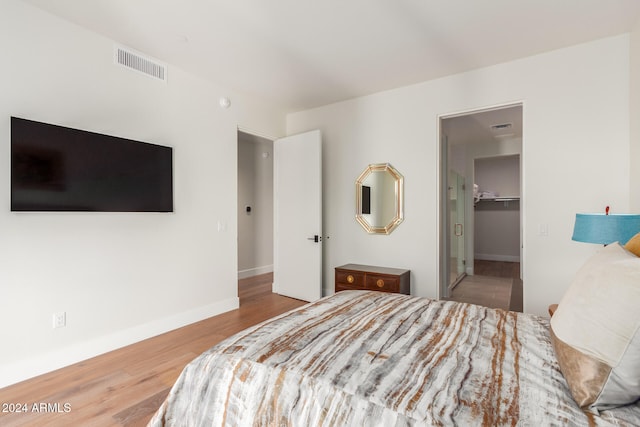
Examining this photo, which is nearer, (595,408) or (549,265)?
(595,408)

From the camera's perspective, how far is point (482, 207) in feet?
26.4

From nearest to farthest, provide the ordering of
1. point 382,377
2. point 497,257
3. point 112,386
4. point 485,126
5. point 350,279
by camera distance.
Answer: point 382,377
point 112,386
point 350,279
point 485,126
point 497,257

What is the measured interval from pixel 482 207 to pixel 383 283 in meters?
5.84

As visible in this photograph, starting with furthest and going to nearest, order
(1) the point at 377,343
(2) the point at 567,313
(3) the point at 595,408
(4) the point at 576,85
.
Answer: (4) the point at 576,85 → (1) the point at 377,343 → (2) the point at 567,313 → (3) the point at 595,408

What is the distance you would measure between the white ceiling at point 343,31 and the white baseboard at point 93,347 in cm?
255

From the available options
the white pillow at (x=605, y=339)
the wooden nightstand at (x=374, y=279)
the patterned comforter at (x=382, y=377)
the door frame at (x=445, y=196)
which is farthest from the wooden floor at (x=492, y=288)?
the white pillow at (x=605, y=339)

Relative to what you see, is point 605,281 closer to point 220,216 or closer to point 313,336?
point 313,336

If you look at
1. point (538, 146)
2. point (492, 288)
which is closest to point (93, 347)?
point (538, 146)

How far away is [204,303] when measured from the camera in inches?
139

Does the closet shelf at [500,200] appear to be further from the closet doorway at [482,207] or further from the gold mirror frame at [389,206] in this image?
the gold mirror frame at [389,206]

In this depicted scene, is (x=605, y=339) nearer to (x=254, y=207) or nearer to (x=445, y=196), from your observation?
(x=445, y=196)

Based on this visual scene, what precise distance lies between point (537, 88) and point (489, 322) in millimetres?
2486

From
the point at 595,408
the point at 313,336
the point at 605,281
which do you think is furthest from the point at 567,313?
the point at 313,336

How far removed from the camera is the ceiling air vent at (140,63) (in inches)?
110
